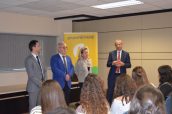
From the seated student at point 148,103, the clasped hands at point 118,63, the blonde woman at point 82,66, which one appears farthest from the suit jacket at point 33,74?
the seated student at point 148,103

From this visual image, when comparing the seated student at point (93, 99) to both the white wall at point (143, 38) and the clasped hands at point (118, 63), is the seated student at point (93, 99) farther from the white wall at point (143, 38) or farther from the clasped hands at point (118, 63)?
→ the white wall at point (143, 38)

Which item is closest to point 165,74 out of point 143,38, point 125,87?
point 125,87

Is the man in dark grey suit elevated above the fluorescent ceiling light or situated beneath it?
situated beneath

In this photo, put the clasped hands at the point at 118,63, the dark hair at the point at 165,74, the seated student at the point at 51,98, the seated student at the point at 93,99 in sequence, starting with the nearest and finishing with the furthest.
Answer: the seated student at the point at 51,98 → the seated student at the point at 93,99 → the dark hair at the point at 165,74 → the clasped hands at the point at 118,63

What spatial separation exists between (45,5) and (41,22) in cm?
179

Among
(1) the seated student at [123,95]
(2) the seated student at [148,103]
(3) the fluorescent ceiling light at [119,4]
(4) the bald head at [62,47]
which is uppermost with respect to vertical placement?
(3) the fluorescent ceiling light at [119,4]

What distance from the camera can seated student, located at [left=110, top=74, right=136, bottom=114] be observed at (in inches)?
105

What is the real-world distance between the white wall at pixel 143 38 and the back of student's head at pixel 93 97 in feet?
A: 15.9

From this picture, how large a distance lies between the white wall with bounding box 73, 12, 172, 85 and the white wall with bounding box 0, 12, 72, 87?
51.8 inches

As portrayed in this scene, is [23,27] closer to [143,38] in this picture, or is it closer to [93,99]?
[143,38]

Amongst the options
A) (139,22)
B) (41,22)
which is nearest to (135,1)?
(139,22)

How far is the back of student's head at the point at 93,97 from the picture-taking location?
2.43 metres

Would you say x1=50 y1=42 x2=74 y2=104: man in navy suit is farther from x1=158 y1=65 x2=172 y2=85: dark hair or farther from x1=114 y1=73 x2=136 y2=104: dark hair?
x1=114 y1=73 x2=136 y2=104: dark hair

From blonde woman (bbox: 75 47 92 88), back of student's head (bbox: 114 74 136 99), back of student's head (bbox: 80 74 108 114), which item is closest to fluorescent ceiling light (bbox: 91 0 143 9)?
blonde woman (bbox: 75 47 92 88)
